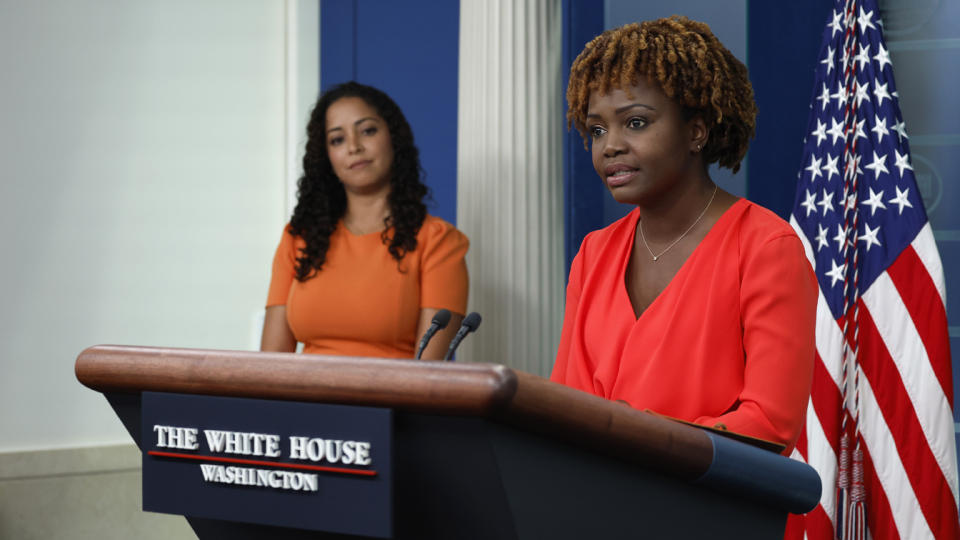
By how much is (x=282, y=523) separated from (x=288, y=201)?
361 centimetres

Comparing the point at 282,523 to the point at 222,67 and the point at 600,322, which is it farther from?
the point at 222,67

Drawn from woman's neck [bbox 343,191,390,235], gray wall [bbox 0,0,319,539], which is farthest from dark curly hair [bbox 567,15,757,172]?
gray wall [bbox 0,0,319,539]

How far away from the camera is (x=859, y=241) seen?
2416 mm

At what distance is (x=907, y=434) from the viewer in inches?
89.7

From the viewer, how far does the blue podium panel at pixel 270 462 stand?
0.86 metres

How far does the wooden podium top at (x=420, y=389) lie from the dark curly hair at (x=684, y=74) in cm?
61

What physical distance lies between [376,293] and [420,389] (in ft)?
6.51

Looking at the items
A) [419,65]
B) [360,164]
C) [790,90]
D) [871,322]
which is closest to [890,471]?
[871,322]

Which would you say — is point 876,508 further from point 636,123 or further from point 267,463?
point 267,463

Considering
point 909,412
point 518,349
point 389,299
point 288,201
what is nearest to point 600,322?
point 909,412

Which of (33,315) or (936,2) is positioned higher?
(936,2)

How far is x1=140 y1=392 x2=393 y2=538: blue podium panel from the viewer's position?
0.86 metres

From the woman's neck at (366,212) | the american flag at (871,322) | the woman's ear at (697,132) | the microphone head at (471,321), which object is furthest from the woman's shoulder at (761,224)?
the woman's neck at (366,212)

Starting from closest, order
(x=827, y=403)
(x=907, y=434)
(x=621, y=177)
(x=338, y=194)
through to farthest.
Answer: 1. (x=621, y=177)
2. (x=907, y=434)
3. (x=827, y=403)
4. (x=338, y=194)
